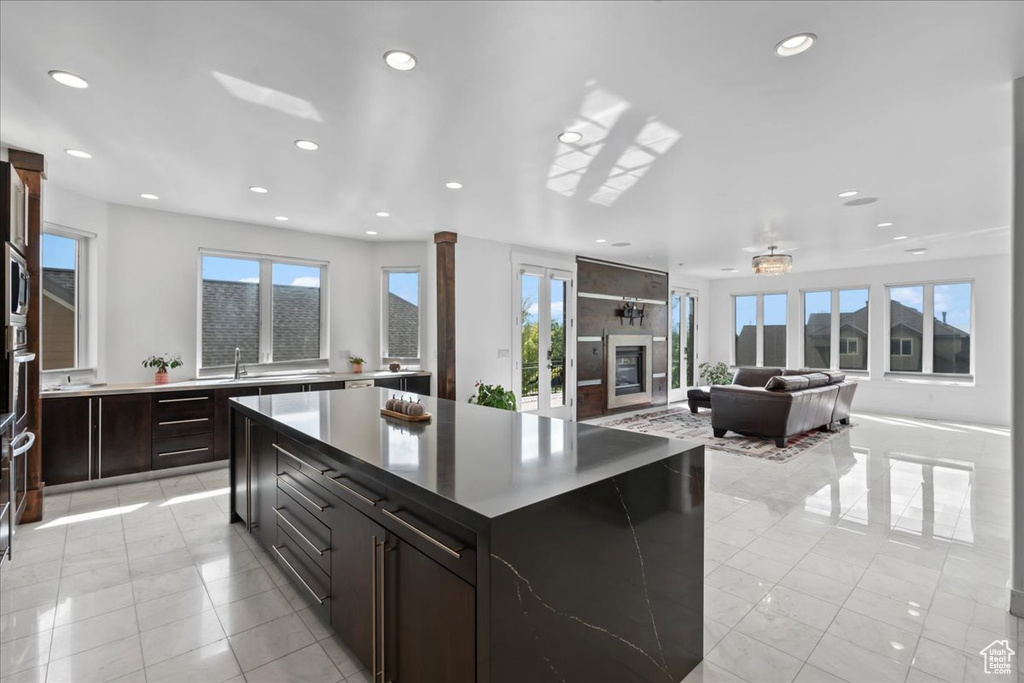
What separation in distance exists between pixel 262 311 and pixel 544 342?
375 centimetres

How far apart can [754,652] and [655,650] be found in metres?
0.63

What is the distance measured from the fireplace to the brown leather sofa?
6.41 ft

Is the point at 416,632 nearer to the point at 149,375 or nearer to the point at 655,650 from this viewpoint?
the point at 655,650

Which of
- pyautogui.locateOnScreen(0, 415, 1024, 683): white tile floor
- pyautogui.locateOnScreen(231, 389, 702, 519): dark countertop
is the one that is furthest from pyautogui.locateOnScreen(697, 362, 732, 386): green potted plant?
pyautogui.locateOnScreen(231, 389, 702, 519): dark countertop

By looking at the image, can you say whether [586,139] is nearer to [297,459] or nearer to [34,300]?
[297,459]

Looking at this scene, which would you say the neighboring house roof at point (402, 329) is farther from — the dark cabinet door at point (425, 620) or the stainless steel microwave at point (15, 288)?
the dark cabinet door at point (425, 620)

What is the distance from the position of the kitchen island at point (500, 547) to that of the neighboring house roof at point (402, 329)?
408 centimetres

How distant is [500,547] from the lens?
3.87ft

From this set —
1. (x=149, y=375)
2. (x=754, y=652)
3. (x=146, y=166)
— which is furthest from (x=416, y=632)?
(x=149, y=375)

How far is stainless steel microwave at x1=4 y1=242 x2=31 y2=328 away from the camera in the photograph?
2.50 meters

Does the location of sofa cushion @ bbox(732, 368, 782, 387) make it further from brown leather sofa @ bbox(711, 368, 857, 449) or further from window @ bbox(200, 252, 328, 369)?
window @ bbox(200, 252, 328, 369)

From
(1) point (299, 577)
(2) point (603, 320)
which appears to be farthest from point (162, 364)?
(2) point (603, 320)

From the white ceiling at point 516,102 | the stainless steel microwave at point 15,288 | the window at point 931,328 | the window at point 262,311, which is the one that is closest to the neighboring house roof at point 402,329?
the window at point 262,311

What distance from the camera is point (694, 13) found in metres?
1.81
